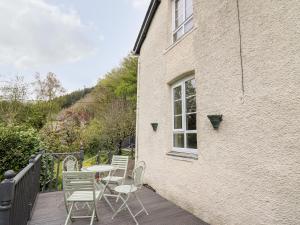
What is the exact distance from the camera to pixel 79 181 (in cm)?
374

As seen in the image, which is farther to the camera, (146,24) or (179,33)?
(146,24)

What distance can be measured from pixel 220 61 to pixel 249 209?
107 inches

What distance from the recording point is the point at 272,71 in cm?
299

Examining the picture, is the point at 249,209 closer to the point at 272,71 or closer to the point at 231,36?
the point at 272,71

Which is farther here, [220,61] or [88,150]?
[88,150]

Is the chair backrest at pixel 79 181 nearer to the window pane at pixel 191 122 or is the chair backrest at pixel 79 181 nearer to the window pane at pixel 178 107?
the window pane at pixel 191 122

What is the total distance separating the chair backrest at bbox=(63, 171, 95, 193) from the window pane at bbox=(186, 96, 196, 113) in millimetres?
2840

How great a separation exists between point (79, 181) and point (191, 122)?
9.79 ft

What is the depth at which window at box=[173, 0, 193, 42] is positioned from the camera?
18.3ft

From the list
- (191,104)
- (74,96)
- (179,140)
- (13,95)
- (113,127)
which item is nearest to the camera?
(191,104)

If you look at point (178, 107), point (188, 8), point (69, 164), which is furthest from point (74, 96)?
point (188, 8)

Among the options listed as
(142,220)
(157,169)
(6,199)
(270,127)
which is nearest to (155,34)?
(157,169)

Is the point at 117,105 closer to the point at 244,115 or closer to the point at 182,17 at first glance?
the point at 182,17

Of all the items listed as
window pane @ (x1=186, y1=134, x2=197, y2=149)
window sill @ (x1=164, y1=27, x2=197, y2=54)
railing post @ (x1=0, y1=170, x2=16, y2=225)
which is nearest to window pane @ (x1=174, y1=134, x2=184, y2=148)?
window pane @ (x1=186, y1=134, x2=197, y2=149)
